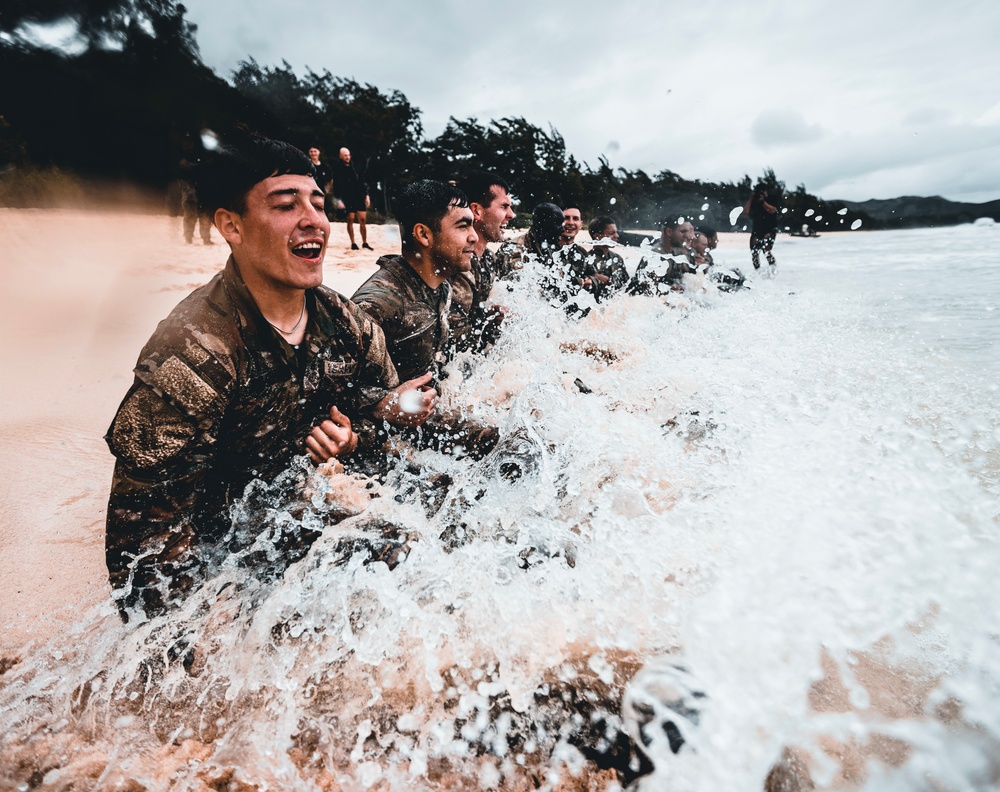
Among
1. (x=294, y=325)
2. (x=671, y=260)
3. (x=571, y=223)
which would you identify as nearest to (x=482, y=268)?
(x=571, y=223)

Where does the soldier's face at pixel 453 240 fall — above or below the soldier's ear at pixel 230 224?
above

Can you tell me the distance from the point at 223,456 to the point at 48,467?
1794mm

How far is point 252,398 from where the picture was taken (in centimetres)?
168

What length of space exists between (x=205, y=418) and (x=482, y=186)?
3.57 m

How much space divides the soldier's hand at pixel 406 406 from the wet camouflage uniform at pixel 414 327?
429mm

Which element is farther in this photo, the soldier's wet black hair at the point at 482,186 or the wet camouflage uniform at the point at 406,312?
the soldier's wet black hair at the point at 482,186

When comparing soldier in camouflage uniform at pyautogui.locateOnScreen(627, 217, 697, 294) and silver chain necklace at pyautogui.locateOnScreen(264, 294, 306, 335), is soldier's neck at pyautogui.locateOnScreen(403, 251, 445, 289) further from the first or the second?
soldier in camouflage uniform at pyautogui.locateOnScreen(627, 217, 697, 294)

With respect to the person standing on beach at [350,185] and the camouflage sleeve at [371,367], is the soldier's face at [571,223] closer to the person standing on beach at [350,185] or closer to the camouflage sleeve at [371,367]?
the camouflage sleeve at [371,367]

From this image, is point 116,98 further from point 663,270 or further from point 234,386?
point 663,270

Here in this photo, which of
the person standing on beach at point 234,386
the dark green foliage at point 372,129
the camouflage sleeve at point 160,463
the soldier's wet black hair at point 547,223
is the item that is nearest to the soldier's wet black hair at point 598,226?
the soldier's wet black hair at point 547,223

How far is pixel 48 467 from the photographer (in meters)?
2.66

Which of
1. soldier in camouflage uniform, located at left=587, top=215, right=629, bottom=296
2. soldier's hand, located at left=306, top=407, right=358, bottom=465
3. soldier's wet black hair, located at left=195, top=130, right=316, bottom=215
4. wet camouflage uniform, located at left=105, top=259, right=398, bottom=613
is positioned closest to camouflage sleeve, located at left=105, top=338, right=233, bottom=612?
wet camouflage uniform, located at left=105, top=259, right=398, bottom=613

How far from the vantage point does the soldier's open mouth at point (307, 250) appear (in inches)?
67.1

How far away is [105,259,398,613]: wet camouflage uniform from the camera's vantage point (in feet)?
4.56
